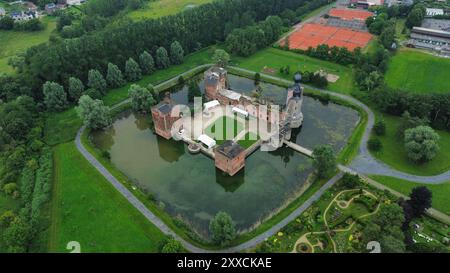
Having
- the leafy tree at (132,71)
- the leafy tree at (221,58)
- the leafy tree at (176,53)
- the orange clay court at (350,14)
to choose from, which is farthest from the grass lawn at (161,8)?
the orange clay court at (350,14)

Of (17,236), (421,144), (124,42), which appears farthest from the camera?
(124,42)

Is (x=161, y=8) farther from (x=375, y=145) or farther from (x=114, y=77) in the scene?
(x=375, y=145)

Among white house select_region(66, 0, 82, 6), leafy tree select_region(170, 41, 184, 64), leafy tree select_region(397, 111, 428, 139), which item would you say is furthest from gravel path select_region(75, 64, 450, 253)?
white house select_region(66, 0, 82, 6)

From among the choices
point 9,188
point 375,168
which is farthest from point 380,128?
point 9,188

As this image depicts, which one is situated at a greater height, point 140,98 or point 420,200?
point 140,98

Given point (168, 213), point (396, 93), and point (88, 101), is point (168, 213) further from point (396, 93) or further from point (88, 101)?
point (396, 93)

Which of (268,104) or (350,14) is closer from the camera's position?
(268,104)

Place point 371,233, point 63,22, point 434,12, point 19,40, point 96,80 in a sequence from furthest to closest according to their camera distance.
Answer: point 434,12 → point 63,22 → point 19,40 → point 96,80 → point 371,233

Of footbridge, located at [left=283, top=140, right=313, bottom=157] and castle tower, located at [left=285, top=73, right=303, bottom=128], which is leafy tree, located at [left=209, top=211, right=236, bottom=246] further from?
castle tower, located at [left=285, top=73, right=303, bottom=128]
